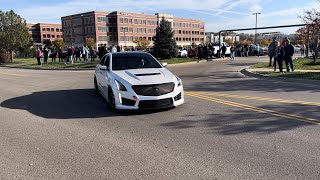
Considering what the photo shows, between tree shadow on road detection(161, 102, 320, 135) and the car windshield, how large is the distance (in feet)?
7.96

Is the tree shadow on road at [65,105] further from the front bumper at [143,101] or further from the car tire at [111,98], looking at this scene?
the front bumper at [143,101]

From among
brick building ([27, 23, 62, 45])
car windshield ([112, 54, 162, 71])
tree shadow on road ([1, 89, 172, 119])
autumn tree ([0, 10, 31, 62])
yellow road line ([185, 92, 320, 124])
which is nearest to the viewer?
yellow road line ([185, 92, 320, 124])

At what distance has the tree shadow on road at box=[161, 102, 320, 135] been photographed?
22.2ft

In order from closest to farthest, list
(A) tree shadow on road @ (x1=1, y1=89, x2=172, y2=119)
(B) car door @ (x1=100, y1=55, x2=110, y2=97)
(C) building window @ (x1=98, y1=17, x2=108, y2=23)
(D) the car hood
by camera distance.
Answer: (D) the car hood < (A) tree shadow on road @ (x1=1, y1=89, x2=172, y2=119) < (B) car door @ (x1=100, y1=55, x2=110, y2=97) < (C) building window @ (x1=98, y1=17, x2=108, y2=23)

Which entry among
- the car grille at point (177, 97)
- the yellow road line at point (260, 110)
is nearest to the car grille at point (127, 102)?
the car grille at point (177, 97)

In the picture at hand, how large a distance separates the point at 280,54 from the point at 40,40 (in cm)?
15060

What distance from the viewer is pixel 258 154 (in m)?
5.36

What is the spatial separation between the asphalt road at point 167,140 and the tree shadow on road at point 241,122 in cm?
2

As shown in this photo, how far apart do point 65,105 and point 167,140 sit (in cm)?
491

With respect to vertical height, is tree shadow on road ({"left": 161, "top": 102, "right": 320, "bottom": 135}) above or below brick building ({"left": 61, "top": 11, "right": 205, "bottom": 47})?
below

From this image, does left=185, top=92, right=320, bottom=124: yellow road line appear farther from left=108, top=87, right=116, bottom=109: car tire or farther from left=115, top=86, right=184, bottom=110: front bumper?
left=108, top=87, right=116, bottom=109: car tire

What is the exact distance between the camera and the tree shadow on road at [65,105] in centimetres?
873

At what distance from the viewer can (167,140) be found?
6.24 metres

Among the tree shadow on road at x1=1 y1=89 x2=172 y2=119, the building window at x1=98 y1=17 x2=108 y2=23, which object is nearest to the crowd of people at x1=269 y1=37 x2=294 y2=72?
the tree shadow on road at x1=1 y1=89 x2=172 y2=119
